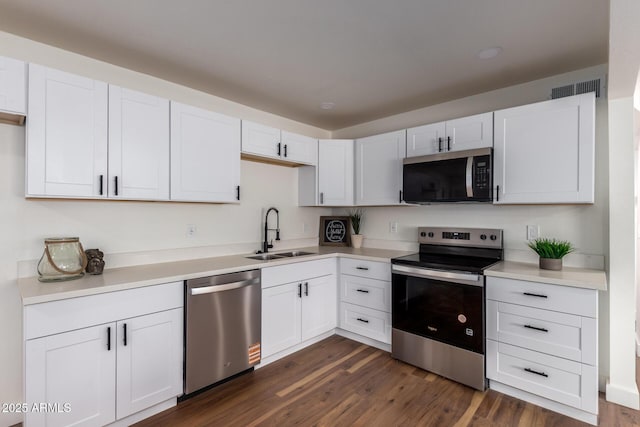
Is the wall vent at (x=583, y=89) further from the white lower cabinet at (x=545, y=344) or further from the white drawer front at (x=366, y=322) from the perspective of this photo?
the white drawer front at (x=366, y=322)

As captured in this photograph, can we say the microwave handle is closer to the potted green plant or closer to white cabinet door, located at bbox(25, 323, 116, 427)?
the potted green plant

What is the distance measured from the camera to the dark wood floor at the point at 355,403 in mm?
1973

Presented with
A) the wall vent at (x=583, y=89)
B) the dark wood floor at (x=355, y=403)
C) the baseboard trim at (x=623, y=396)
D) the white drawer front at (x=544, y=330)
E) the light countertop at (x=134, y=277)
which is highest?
the wall vent at (x=583, y=89)

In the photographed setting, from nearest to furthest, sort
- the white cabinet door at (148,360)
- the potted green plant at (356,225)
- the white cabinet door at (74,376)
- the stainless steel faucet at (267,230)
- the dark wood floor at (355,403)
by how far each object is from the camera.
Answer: the white cabinet door at (74,376) → the white cabinet door at (148,360) → the dark wood floor at (355,403) → the stainless steel faucet at (267,230) → the potted green plant at (356,225)

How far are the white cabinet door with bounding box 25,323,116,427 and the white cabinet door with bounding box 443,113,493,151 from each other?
2864 mm

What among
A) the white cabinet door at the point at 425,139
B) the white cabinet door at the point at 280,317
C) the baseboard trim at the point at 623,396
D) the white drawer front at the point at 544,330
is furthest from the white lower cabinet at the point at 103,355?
the baseboard trim at the point at 623,396

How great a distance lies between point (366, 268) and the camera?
304 cm

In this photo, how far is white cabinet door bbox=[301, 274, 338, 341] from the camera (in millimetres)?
2947

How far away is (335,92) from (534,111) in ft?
5.27

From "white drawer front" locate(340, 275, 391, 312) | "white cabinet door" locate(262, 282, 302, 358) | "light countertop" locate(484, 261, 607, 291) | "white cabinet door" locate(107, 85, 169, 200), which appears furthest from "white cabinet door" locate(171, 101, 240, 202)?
"light countertop" locate(484, 261, 607, 291)

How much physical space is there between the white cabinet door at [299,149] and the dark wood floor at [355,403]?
6.48ft

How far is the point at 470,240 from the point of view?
293 centimetres

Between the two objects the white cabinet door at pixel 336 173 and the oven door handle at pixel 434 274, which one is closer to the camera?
the oven door handle at pixel 434 274

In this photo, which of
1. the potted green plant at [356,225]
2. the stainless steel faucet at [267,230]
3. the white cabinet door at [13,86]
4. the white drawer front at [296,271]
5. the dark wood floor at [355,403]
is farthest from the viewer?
the potted green plant at [356,225]
